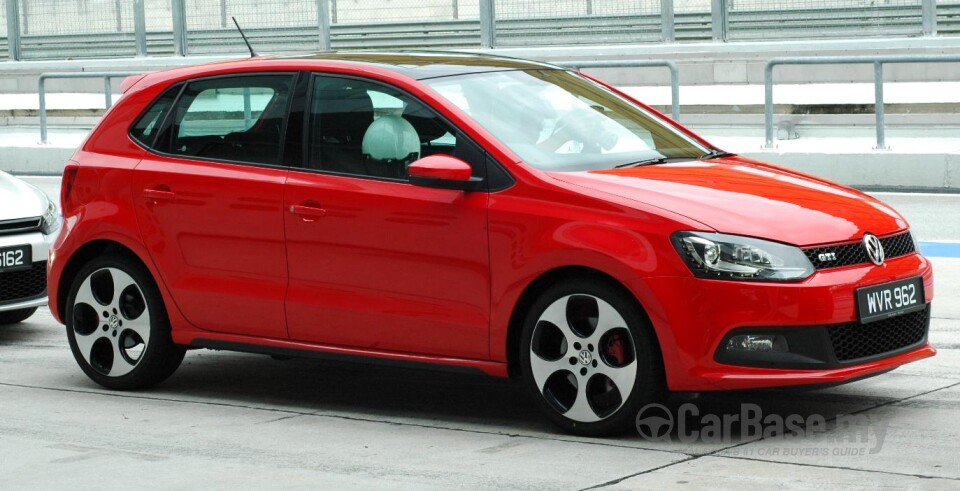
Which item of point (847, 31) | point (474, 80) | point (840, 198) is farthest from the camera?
point (847, 31)

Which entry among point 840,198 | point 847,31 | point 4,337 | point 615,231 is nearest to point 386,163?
point 615,231

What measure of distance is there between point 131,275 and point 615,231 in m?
2.60

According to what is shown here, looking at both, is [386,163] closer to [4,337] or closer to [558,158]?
[558,158]

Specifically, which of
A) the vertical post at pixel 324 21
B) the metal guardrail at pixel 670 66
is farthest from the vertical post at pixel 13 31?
the metal guardrail at pixel 670 66

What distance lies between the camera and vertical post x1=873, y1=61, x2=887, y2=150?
52.8 feet

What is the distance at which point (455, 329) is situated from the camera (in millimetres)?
6961

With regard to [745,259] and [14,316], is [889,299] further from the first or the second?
[14,316]

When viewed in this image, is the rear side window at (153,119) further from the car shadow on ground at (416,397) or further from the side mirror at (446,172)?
Answer: the side mirror at (446,172)

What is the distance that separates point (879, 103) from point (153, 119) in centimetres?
984

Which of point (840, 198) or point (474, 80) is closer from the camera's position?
point (840, 198)

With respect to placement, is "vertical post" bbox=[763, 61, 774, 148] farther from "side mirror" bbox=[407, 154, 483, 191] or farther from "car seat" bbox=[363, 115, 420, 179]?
"side mirror" bbox=[407, 154, 483, 191]

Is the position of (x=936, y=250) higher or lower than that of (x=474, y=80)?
lower

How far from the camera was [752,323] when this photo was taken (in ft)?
20.7

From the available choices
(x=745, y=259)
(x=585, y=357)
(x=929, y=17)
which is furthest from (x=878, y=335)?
(x=929, y=17)
